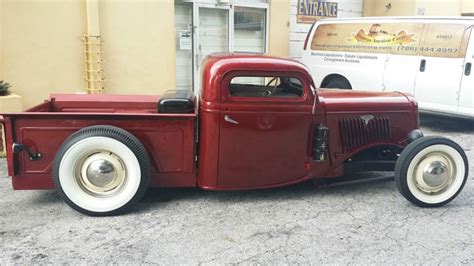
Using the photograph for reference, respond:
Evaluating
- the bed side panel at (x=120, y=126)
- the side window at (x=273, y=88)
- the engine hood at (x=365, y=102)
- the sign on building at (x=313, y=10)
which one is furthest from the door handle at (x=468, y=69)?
the bed side panel at (x=120, y=126)

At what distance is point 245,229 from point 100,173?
1.33 m

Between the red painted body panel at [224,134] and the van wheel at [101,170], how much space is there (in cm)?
19

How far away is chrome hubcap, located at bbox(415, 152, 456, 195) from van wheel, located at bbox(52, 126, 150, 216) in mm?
2499

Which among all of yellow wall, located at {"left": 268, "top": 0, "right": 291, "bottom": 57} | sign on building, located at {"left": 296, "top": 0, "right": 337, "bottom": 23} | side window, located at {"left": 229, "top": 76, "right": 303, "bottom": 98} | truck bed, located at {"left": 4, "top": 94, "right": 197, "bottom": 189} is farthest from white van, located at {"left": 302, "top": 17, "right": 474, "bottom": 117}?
truck bed, located at {"left": 4, "top": 94, "right": 197, "bottom": 189}

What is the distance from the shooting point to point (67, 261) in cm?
304

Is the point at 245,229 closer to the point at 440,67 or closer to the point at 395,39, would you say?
the point at 440,67

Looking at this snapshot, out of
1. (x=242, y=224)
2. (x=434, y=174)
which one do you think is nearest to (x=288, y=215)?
(x=242, y=224)

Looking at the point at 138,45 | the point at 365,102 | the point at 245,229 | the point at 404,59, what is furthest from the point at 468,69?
the point at 138,45

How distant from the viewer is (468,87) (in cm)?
718

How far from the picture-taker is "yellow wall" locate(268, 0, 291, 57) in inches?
374

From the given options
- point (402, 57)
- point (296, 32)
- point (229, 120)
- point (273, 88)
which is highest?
point (296, 32)

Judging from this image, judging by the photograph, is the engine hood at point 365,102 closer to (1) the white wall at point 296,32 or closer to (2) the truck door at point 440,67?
(2) the truck door at point 440,67

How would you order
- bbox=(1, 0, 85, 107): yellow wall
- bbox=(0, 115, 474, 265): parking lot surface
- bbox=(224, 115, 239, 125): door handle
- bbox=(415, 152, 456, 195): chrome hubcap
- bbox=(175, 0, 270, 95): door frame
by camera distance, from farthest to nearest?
bbox=(175, 0, 270, 95): door frame < bbox=(1, 0, 85, 107): yellow wall < bbox=(415, 152, 456, 195): chrome hubcap < bbox=(224, 115, 239, 125): door handle < bbox=(0, 115, 474, 265): parking lot surface

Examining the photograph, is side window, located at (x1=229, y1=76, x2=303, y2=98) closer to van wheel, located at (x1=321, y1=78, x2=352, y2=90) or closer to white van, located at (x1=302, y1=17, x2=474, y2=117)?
white van, located at (x1=302, y1=17, x2=474, y2=117)
